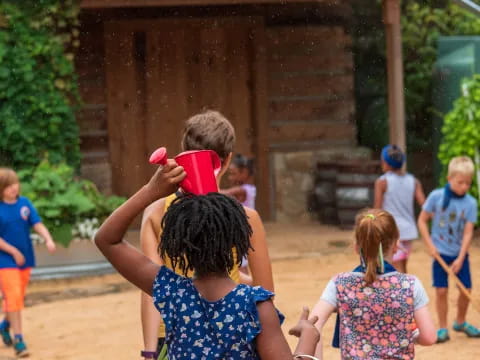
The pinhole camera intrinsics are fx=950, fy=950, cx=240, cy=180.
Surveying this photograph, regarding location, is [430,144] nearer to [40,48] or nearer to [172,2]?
[172,2]

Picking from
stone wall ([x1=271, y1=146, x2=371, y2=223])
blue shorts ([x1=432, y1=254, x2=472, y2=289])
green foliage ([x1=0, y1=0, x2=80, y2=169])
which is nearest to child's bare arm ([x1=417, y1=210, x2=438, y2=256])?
blue shorts ([x1=432, y1=254, x2=472, y2=289])

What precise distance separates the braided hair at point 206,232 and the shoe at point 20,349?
433cm

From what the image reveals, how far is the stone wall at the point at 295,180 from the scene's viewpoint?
12.0 metres

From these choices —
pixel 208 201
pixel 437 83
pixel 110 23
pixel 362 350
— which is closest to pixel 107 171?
pixel 110 23

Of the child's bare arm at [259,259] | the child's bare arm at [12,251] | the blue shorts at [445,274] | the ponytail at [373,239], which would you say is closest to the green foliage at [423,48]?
the blue shorts at [445,274]

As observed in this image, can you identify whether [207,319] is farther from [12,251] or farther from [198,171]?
[12,251]

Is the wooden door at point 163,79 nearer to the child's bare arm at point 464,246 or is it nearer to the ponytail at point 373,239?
the child's bare arm at point 464,246

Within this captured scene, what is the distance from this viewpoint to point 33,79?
10.2m

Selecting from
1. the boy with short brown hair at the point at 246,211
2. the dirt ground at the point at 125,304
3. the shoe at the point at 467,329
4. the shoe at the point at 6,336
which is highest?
the boy with short brown hair at the point at 246,211

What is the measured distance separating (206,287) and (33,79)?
8.14 m

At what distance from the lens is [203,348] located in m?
2.38

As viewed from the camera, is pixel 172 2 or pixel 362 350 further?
pixel 172 2

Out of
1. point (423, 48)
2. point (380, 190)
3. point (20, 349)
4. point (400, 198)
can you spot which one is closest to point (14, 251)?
point (20, 349)

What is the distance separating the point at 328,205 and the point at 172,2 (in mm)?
3377
